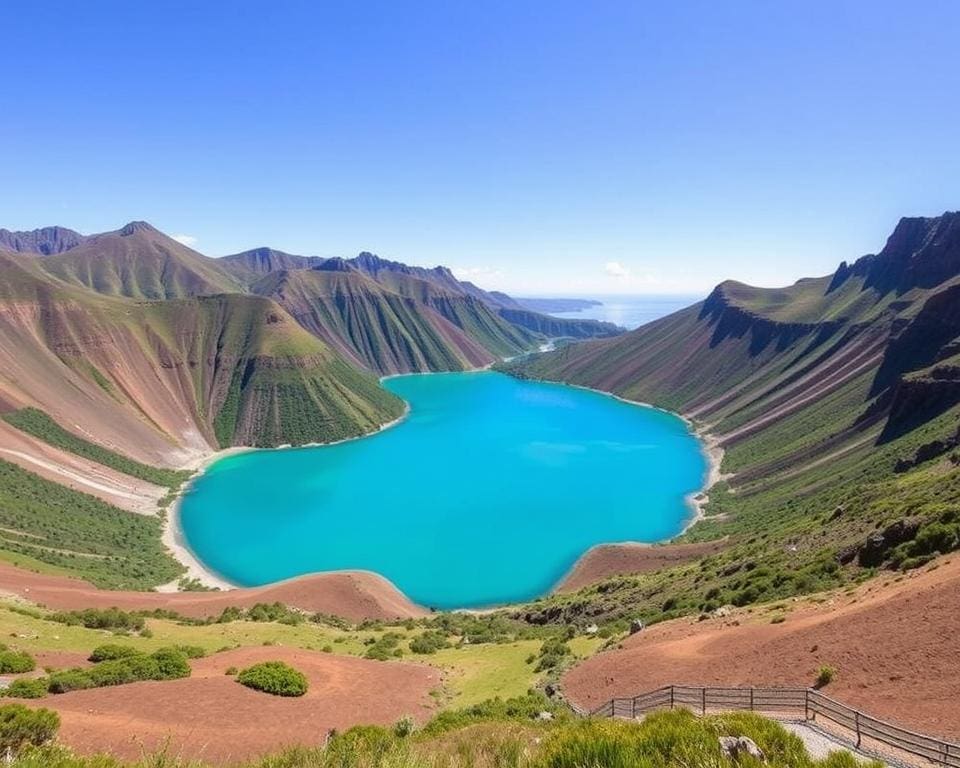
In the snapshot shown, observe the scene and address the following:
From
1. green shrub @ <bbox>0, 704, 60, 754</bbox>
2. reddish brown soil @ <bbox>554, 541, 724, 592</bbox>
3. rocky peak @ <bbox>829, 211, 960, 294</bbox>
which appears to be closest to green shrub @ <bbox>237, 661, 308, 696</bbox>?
green shrub @ <bbox>0, 704, 60, 754</bbox>

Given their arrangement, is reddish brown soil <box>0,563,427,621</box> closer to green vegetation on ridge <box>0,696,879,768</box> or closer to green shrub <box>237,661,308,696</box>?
green shrub <box>237,661,308,696</box>

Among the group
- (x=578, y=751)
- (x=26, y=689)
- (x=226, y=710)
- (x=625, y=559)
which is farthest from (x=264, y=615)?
(x=578, y=751)

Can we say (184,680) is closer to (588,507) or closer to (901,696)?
(901,696)

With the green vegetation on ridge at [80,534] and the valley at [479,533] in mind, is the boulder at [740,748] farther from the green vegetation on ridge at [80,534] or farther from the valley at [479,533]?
the green vegetation on ridge at [80,534]

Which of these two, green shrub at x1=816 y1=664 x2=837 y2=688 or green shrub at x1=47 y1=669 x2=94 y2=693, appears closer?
green shrub at x1=816 y1=664 x2=837 y2=688

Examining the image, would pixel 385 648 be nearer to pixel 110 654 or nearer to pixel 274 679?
pixel 274 679

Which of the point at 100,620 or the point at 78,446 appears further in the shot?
the point at 78,446

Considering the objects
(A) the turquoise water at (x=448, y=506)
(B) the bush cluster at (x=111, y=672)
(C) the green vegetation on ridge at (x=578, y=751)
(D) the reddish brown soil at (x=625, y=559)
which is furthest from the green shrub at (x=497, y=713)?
(D) the reddish brown soil at (x=625, y=559)
